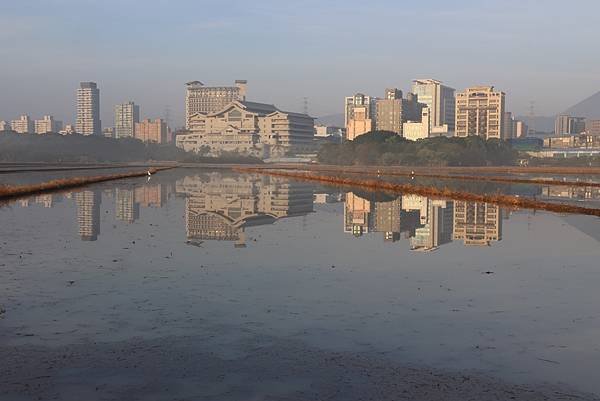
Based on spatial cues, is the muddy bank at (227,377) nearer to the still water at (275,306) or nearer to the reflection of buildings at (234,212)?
the still water at (275,306)

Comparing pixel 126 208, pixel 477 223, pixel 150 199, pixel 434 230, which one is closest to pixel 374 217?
pixel 477 223

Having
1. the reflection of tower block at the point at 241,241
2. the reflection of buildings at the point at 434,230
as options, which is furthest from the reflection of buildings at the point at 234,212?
the reflection of buildings at the point at 434,230

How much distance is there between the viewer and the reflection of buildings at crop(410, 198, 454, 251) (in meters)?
25.7

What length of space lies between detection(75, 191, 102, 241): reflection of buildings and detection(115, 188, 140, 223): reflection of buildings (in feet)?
4.17

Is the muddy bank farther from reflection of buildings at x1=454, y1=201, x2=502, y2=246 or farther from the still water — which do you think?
reflection of buildings at x1=454, y1=201, x2=502, y2=246

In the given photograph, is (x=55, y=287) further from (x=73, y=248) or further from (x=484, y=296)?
(x=484, y=296)

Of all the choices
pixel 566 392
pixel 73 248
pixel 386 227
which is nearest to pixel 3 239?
pixel 73 248

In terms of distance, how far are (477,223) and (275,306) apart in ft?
71.9

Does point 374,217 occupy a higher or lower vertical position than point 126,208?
lower

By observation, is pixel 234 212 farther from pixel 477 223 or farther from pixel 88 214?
pixel 477 223

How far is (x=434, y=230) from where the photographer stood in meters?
30.1

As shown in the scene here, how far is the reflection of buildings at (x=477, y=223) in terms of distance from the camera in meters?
27.7

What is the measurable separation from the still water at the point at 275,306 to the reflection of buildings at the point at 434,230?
0.19 meters

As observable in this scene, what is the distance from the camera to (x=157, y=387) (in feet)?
29.5
